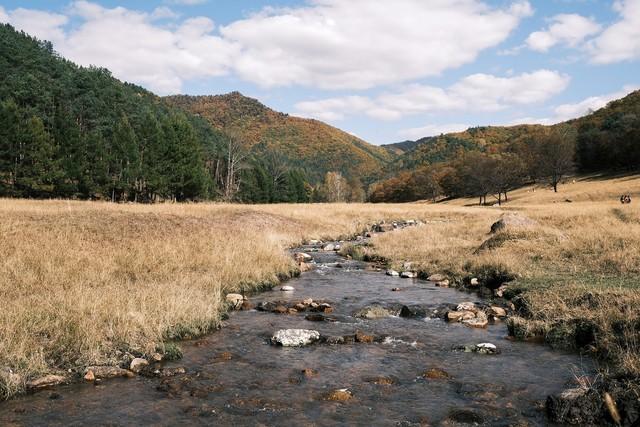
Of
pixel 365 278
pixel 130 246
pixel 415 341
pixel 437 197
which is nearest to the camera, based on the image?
pixel 415 341

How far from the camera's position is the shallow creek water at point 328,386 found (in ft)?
23.2

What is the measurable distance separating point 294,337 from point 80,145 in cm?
5873

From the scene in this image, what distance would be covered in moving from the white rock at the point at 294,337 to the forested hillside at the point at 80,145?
50.9 metres

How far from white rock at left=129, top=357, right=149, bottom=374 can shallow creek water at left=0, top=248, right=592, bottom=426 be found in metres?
0.43

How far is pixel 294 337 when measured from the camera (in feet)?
35.9

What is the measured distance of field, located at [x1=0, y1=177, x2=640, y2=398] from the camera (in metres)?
9.16

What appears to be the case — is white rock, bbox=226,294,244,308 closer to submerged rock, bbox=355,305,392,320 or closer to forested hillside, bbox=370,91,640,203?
submerged rock, bbox=355,305,392,320

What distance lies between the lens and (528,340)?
11133mm

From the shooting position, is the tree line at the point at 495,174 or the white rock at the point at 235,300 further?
the tree line at the point at 495,174

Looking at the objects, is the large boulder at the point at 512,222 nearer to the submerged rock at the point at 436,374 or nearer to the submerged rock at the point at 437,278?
the submerged rock at the point at 437,278

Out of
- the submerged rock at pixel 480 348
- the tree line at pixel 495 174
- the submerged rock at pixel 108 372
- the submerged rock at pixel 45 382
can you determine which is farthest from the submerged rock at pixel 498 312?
the tree line at pixel 495 174

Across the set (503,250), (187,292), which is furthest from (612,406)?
(503,250)

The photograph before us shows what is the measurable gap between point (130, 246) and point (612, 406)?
16.1m

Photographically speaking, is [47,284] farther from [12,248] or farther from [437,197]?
[437,197]
